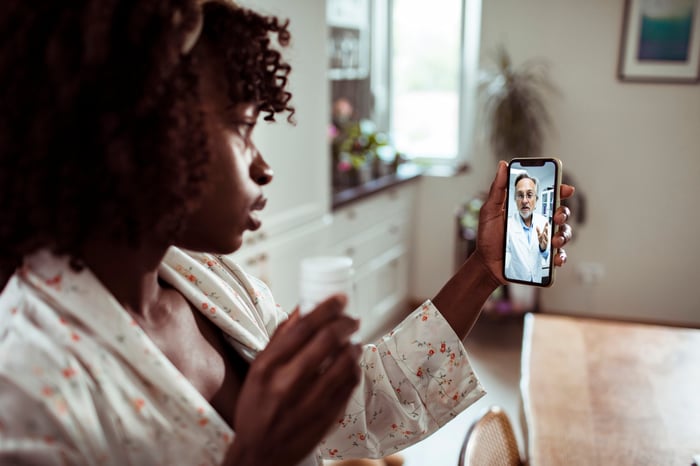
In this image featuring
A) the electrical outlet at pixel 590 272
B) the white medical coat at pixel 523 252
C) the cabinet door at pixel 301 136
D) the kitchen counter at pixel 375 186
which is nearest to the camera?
the white medical coat at pixel 523 252

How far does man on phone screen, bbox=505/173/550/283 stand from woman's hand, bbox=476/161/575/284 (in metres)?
0.02

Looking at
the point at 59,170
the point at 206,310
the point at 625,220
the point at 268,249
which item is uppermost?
the point at 59,170

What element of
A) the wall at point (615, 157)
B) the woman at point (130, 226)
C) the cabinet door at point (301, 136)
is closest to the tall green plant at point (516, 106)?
the wall at point (615, 157)

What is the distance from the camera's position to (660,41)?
373cm

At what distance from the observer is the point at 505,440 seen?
123cm

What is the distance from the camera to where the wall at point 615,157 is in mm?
3807

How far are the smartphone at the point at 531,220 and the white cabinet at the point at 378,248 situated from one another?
204 centimetres

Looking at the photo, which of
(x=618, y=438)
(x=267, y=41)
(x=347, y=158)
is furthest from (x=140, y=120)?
(x=347, y=158)

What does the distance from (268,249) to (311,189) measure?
401 millimetres

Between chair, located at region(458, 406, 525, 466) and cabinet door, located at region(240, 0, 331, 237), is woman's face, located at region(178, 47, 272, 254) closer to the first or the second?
chair, located at region(458, 406, 525, 466)

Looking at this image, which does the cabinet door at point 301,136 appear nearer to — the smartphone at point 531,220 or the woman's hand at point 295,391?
the smartphone at point 531,220

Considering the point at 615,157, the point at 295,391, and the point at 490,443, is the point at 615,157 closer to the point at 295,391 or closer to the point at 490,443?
the point at 490,443

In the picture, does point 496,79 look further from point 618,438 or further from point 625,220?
point 618,438

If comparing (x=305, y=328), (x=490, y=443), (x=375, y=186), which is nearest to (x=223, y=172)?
(x=305, y=328)
